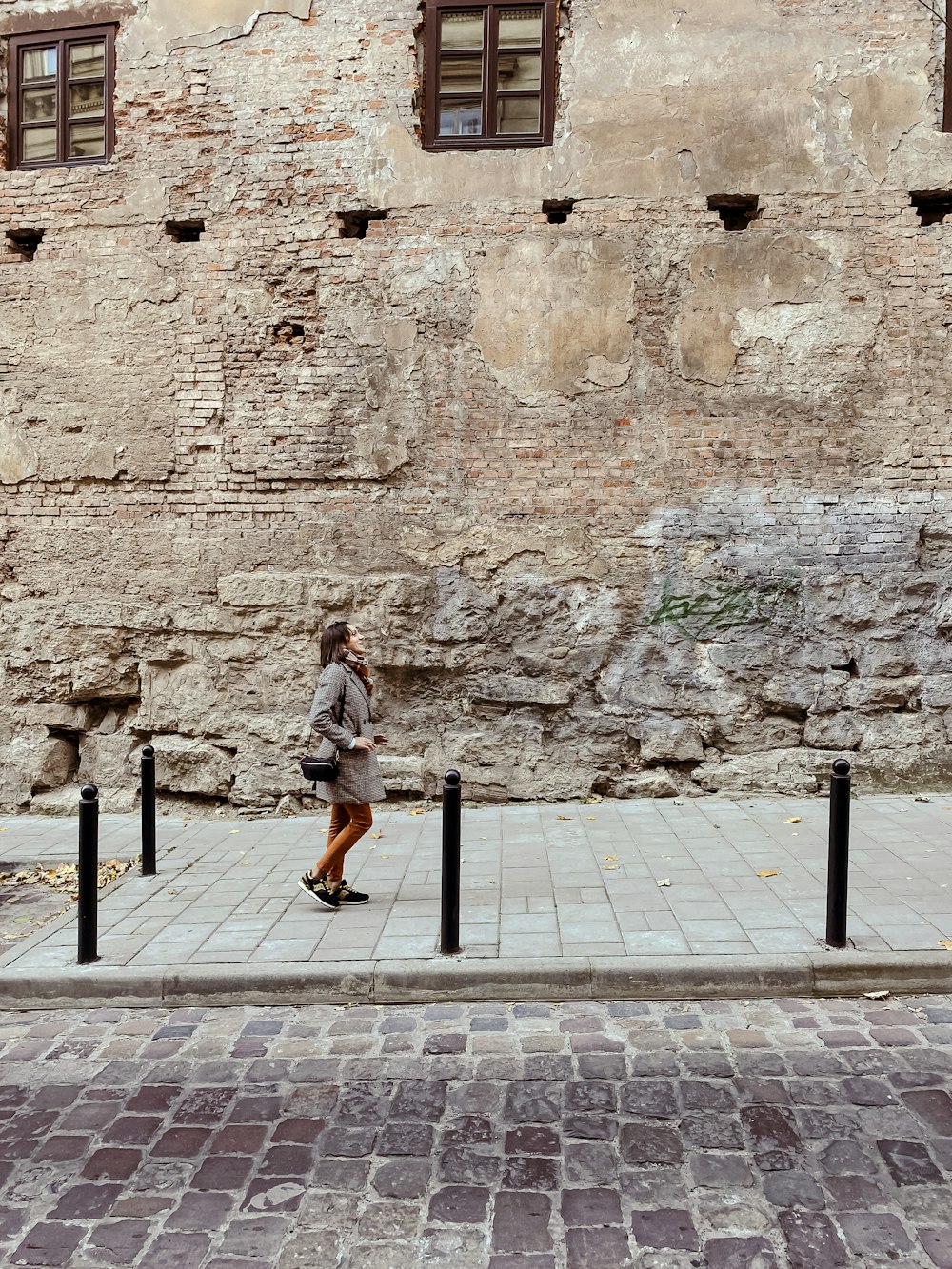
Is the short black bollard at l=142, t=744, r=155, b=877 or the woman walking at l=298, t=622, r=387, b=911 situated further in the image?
the short black bollard at l=142, t=744, r=155, b=877

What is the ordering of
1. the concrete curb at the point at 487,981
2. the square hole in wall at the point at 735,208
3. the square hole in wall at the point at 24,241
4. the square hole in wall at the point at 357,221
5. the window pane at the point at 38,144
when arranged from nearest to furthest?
the concrete curb at the point at 487,981, the square hole in wall at the point at 735,208, the square hole in wall at the point at 357,221, the square hole in wall at the point at 24,241, the window pane at the point at 38,144

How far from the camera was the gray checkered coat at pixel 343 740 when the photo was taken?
5.22 m

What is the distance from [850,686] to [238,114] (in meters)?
7.56

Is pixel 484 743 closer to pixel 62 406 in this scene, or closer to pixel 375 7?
pixel 62 406

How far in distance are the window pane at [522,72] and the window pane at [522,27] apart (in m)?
0.09

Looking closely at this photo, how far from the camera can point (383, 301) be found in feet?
26.2

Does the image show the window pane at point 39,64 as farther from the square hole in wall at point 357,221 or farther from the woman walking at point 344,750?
the woman walking at point 344,750

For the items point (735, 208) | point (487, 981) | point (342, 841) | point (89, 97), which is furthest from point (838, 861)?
point (89, 97)

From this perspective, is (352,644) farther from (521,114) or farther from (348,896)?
(521,114)

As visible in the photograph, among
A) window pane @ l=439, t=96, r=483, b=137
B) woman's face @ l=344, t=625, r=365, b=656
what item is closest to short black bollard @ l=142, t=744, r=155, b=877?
woman's face @ l=344, t=625, r=365, b=656

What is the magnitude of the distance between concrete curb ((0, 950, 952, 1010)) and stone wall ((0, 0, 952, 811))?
3501 millimetres

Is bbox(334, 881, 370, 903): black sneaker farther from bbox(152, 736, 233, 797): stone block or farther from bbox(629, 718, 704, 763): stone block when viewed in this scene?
bbox(629, 718, 704, 763): stone block

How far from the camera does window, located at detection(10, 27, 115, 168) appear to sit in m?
8.46

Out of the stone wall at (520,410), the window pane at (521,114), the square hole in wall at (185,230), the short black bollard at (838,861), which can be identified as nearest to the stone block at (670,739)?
the stone wall at (520,410)
